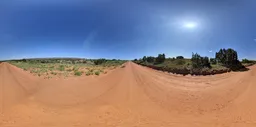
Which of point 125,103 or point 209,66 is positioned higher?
point 209,66

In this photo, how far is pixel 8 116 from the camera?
9.55 meters

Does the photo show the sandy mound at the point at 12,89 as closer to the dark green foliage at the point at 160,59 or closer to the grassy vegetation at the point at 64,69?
the grassy vegetation at the point at 64,69

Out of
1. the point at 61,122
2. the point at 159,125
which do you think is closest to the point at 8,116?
the point at 61,122

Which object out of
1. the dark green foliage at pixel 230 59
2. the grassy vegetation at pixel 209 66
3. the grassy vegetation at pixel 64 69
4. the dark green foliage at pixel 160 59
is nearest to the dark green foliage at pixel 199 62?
the grassy vegetation at pixel 209 66

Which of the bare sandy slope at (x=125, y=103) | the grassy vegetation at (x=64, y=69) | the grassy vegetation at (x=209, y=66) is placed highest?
the grassy vegetation at (x=209, y=66)

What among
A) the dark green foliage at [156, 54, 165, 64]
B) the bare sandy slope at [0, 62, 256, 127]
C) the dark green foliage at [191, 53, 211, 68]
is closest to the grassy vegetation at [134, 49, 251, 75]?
the dark green foliage at [191, 53, 211, 68]

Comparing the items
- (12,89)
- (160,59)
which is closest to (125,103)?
(12,89)

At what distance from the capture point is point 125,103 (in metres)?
11.2

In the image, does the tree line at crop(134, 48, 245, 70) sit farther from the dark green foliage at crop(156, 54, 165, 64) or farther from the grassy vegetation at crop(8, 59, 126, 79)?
the grassy vegetation at crop(8, 59, 126, 79)

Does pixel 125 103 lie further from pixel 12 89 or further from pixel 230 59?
pixel 230 59

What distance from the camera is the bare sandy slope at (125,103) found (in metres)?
9.20

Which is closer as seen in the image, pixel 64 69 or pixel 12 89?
pixel 12 89

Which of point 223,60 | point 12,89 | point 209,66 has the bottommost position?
point 12,89

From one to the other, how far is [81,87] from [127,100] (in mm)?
3765
